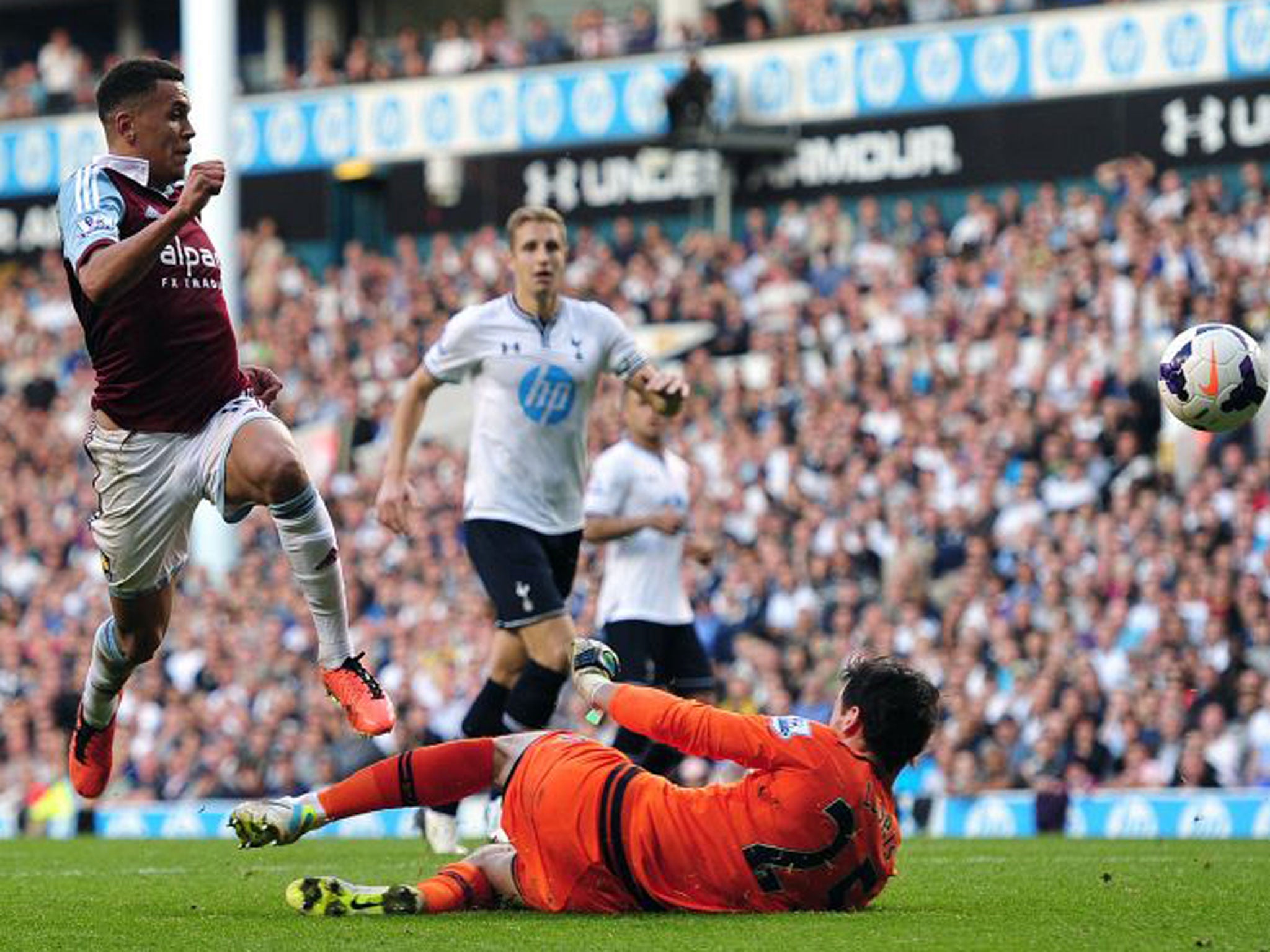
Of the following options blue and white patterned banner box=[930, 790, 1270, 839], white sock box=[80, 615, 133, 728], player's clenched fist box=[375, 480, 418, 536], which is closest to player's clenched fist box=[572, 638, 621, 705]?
white sock box=[80, 615, 133, 728]

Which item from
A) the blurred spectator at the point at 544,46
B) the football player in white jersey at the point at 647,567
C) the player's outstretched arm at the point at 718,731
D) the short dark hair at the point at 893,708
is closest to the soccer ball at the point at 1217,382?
the football player in white jersey at the point at 647,567

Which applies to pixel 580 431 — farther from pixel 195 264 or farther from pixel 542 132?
pixel 542 132

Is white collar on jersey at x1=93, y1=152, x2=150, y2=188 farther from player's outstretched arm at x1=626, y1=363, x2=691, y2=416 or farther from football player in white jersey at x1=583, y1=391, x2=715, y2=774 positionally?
football player in white jersey at x1=583, y1=391, x2=715, y2=774

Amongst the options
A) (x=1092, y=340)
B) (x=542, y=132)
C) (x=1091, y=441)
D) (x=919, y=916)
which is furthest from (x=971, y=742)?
(x=542, y=132)

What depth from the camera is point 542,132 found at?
29078 millimetres

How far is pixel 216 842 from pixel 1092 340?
8711 millimetres

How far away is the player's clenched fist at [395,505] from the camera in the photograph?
10203 millimetres

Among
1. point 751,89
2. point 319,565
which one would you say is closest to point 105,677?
point 319,565

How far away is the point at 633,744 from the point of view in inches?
483

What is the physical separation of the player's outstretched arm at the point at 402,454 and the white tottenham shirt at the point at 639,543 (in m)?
2.15

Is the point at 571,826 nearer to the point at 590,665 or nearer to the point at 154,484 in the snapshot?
the point at 590,665

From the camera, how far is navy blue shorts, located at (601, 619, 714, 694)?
42.3 ft

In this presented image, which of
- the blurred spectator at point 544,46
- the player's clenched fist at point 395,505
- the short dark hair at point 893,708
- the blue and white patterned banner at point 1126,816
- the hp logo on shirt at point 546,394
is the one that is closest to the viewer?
the short dark hair at point 893,708

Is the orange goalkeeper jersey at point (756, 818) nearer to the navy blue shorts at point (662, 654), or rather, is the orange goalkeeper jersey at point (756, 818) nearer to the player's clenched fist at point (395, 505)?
the player's clenched fist at point (395, 505)
